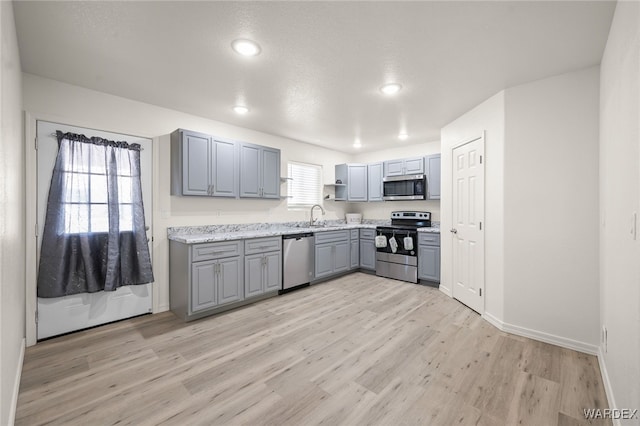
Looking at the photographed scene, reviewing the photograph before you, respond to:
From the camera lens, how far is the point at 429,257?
4434 millimetres

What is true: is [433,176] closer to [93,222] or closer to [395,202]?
[395,202]

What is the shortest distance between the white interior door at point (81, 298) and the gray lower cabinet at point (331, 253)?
2378 millimetres

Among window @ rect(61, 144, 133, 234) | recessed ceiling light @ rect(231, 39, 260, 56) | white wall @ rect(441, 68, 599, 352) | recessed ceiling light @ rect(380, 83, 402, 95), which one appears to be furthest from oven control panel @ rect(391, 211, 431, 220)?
window @ rect(61, 144, 133, 234)

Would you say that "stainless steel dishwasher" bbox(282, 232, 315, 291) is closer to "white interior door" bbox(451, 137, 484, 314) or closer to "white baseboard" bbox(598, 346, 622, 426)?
"white interior door" bbox(451, 137, 484, 314)

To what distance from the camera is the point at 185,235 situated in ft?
11.6

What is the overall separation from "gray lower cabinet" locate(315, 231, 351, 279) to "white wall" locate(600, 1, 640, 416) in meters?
3.29

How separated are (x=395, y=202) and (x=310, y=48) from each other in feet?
12.9

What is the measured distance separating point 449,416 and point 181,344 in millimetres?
2261

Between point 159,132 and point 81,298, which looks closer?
point 81,298

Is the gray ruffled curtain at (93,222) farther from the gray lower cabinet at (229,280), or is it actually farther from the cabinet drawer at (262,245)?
the cabinet drawer at (262,245)

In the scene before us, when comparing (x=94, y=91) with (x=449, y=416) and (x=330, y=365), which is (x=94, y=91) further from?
(x=449, y=416)

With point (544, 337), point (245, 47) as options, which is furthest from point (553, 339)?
point (245, 47)

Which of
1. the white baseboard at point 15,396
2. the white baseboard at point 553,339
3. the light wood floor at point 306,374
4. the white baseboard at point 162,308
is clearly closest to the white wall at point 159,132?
the white baseboard at point 162,308

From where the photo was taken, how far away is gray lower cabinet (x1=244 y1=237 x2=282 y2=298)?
361cm
